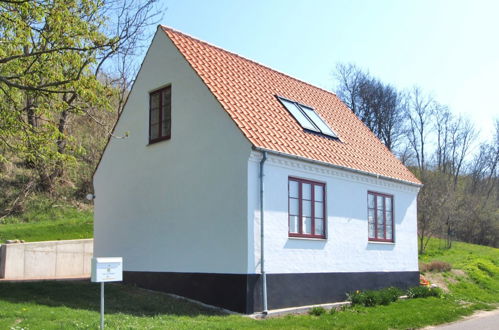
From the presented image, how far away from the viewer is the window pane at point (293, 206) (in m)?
14.9

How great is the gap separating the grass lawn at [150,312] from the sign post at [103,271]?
96 cm

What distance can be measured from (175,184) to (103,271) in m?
6.28

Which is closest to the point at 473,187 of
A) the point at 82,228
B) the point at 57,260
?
the point at 82,228

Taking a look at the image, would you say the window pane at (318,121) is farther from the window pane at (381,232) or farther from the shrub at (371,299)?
the shrub at (371,299)

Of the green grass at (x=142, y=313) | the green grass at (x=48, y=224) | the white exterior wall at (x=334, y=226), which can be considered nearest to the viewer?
the green grass at (x=142, y=313)

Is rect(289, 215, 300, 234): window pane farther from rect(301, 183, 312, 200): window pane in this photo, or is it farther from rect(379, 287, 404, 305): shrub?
rect(379, 287, 404, 305): shrub

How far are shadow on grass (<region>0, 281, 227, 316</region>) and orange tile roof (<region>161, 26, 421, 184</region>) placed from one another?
4461 mm

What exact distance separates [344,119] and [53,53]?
1168 centimetres

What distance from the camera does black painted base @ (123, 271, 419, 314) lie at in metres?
13.4

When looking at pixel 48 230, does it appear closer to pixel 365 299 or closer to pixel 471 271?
pixel 365 299

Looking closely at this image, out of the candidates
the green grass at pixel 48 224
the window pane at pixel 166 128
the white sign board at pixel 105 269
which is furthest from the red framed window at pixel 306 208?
the green grass at pixel 48 224

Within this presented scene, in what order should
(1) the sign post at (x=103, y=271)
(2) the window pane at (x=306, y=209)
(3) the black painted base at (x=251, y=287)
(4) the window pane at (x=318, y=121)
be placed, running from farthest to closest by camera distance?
(4) the window pane at (x=318, y=121), (2) the window pane at (x=306, y=209), (3) the black painted base at (x=251, y=287), (1) the sign post at (x=103, y=271)

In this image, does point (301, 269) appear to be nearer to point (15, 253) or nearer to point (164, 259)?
point (164, 259)

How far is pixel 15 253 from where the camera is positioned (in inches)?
779
